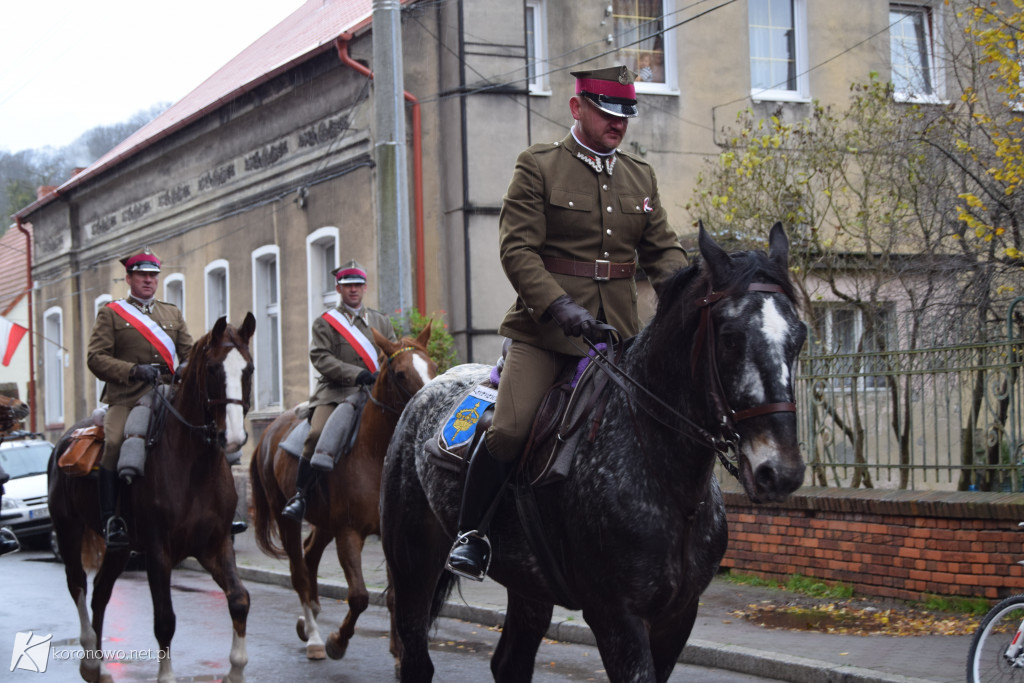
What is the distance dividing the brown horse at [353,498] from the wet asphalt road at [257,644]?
0.36 meters

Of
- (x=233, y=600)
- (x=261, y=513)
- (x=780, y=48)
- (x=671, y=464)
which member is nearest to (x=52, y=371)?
(x=780, y=48)

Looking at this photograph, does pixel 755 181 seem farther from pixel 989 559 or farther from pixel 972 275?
pixel 989 559

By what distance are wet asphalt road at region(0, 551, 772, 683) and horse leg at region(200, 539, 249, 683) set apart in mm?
371

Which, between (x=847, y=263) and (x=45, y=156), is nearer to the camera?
(x=847, y=263)

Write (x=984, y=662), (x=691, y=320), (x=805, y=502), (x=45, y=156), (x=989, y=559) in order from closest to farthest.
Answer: (x=691, y=320), (x=984, y=662), (x=989, y=559), (x=805, y=502), (x=45, y=156)

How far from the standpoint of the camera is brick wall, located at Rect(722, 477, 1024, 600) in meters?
8.70

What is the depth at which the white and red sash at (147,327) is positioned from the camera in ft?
29.6

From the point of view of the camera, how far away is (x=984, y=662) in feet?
20.5

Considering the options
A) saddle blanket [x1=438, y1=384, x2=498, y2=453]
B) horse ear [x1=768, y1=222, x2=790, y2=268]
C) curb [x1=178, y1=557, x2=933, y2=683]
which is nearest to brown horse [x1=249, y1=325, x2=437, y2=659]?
curb [x1=178, y1=557, x2=933, y2=683]

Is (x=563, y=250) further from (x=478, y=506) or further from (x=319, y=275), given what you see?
(x=319, y=275)

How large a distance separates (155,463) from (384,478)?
2.68 metres

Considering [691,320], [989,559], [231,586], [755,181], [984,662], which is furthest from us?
[755,181]

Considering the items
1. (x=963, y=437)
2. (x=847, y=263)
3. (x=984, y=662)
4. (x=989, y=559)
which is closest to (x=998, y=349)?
(x=963, y=437)

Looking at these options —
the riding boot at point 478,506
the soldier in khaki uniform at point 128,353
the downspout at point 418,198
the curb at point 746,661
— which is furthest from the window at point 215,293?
the riding boot at point 478,506
